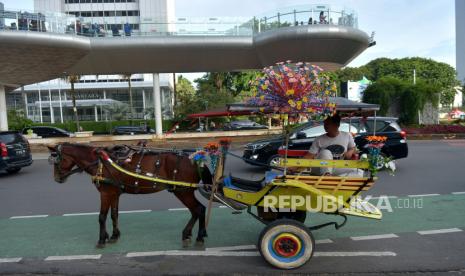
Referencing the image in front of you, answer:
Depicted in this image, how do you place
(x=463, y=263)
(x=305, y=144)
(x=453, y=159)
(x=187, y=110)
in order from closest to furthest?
(x=463, y=263) < (x=305, y=144) < (x=453, y=159) < (x=187, y=110)

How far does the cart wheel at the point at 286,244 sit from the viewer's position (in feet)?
13.6

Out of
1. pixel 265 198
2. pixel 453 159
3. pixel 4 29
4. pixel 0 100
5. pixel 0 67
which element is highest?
pixel 4 29

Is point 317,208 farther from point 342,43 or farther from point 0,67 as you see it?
point 0,67

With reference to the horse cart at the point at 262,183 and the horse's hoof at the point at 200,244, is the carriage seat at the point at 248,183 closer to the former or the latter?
the horse cart at the point at 262,183

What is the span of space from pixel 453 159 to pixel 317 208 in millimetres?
10948

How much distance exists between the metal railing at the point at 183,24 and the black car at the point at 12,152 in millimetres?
8692

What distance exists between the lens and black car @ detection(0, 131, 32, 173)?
38.1 feet

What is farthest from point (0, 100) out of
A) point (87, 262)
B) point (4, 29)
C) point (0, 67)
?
point (87, 262)

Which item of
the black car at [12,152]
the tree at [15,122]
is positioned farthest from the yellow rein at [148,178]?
the tree at [15,122]

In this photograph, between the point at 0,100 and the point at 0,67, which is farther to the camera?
the point at 0,100

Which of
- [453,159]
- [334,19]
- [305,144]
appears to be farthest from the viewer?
[334,19]

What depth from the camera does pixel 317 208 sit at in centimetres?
439

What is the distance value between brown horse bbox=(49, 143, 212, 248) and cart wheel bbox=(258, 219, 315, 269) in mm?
1151

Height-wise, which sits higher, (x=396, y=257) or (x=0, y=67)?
(x=0, y=67)
